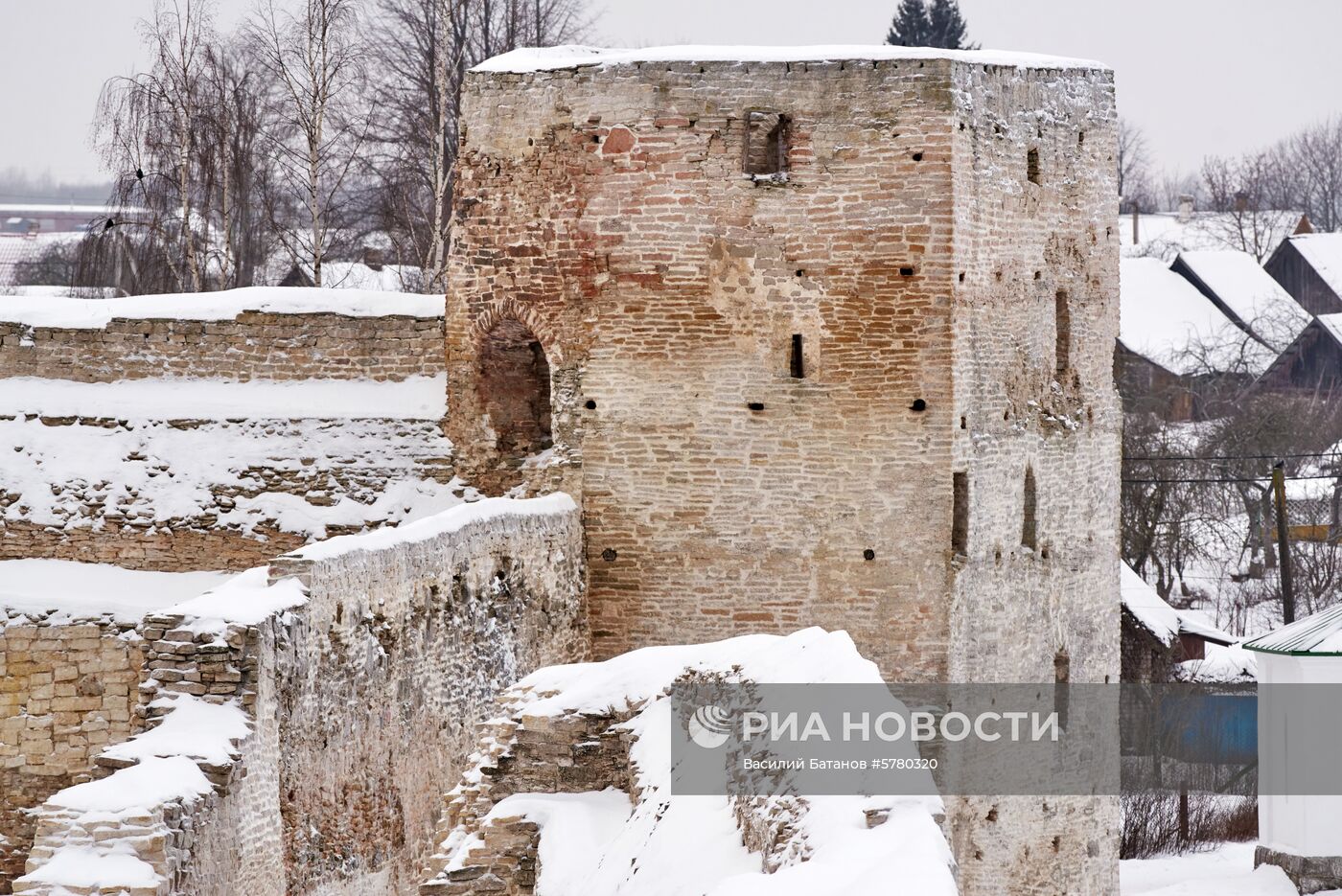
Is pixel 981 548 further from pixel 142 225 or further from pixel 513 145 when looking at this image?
pixel 142 225

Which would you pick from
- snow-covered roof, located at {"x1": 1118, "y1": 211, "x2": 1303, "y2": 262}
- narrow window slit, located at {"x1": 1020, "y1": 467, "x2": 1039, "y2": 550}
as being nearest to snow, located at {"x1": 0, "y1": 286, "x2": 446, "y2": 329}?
narrow window slit, located at {"x1": 1020, "y1": 467, "x2": 1039, "y2": 550}

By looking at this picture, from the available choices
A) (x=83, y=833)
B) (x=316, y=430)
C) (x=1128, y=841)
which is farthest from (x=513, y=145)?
(x=1128, y=841)

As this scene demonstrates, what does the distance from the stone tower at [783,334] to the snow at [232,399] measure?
368 mm

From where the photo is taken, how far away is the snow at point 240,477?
15.0 m

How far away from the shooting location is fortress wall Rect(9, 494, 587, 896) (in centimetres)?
976

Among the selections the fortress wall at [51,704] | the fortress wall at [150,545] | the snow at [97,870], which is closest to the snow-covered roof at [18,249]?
the fortress wall at [150,545]

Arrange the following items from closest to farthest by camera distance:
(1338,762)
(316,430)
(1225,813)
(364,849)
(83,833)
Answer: (83,833) < (364,849) < (316,430) < (1338,762) < (1225,813)

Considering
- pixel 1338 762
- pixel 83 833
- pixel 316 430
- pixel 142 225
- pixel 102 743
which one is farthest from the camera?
pixel 142 225

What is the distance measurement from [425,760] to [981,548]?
Result: 4.30 metres

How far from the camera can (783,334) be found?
14414 millimetres

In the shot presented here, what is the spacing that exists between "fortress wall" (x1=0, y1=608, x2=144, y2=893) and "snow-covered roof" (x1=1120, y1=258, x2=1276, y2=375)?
2842 cm

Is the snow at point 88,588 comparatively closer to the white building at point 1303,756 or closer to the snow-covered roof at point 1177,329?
the white building at point 1303,756

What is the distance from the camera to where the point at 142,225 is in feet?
75.5

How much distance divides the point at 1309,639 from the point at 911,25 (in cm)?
2079
